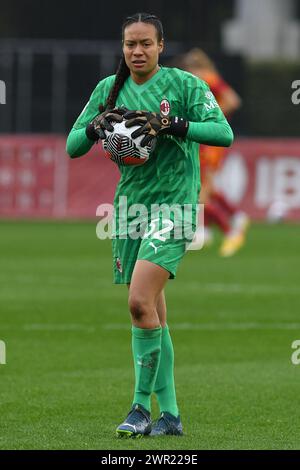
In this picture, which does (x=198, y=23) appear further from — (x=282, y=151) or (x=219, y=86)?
(x=219, y=86)

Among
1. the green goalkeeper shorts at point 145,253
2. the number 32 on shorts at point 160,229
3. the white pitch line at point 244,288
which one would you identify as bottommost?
the white pitch line at point 244,288

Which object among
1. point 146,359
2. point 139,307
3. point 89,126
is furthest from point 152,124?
point 146,359

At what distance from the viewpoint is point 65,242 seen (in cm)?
2261


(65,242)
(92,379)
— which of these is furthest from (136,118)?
(65,242)

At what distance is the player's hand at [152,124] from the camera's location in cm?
732

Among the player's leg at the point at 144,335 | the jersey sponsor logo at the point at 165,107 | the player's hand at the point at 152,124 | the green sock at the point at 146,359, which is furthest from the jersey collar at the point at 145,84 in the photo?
the green sock at the point at 146,359

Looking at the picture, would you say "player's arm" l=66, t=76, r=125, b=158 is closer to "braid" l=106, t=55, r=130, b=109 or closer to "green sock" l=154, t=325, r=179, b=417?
"braid" l=106, t=55, r=130, b=109

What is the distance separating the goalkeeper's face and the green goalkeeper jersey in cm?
15

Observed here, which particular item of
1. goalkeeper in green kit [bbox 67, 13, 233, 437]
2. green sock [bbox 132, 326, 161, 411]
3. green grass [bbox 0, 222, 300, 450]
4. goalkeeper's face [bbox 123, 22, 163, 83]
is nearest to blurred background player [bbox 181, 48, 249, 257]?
green grass [bbox 0, 222, 300, 450]

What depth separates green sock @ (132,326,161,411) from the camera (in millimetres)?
7484

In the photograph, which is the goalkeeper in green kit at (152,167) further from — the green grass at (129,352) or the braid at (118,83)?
the green grass at (129,352)

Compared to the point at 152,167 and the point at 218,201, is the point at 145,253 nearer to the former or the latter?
the point at 152,167

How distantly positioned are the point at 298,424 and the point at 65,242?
14888 millimetres

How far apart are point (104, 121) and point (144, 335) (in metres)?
1.13
